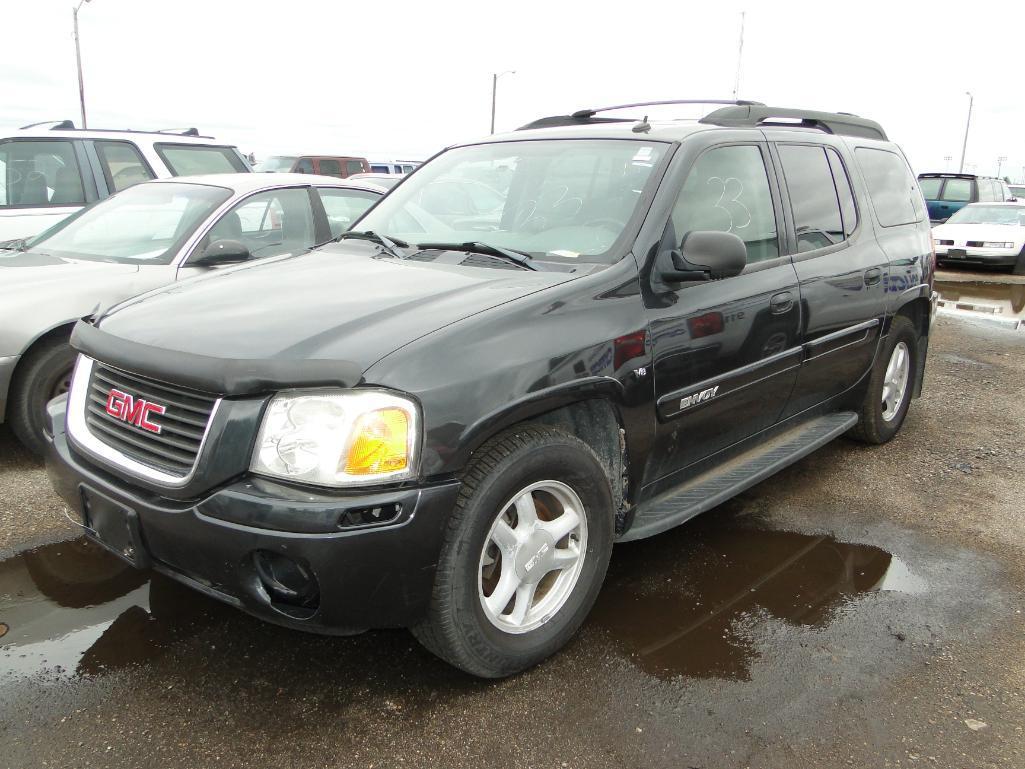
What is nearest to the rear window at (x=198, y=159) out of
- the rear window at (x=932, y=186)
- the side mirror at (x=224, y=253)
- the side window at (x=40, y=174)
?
the side window at (x=40, y=174)

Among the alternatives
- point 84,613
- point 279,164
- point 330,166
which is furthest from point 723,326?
point 330,166

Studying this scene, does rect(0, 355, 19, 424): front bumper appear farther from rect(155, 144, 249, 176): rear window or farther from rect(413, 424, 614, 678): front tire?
rect(155, 144, 249, 176): rear window

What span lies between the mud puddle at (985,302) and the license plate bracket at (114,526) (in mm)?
10105

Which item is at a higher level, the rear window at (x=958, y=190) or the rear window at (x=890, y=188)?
the rear window at (x=890, y=188)

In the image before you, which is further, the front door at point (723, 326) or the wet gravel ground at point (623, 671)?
the front door at point (723, 326)

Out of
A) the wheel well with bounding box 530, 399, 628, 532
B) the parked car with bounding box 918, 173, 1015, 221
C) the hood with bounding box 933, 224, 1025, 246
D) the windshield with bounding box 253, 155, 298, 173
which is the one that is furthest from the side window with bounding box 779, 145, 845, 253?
the parked car with bounding box 918, 173, 1015, 221

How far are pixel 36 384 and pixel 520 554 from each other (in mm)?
3122

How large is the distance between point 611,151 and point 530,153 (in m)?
0.42

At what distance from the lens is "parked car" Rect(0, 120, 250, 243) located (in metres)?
6.86

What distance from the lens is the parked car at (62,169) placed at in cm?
686

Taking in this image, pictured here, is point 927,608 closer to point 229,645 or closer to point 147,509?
point 229,645

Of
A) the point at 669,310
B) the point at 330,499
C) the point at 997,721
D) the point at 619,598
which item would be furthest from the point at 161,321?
the point at 997,721

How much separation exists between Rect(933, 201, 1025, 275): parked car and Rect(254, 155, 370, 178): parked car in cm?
1319

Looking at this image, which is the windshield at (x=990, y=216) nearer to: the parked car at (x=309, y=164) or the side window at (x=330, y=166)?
the parked car at (x=309, y=164)
